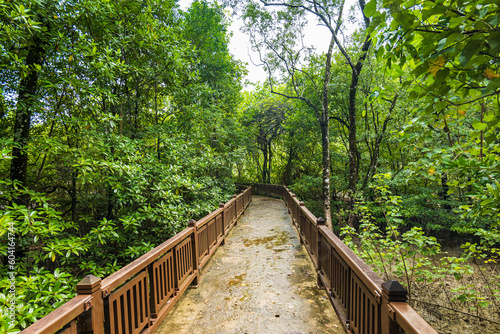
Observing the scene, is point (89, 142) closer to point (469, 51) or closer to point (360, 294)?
point (360, 294)

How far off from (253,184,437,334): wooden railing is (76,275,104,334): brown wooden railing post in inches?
97.7

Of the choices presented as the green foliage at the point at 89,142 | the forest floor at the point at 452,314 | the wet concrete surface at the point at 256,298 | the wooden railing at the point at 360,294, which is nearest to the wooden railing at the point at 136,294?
the wet concrete surface at the point at 256,298

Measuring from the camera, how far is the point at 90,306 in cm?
202

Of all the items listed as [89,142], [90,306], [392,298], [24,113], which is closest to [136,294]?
[90,306]

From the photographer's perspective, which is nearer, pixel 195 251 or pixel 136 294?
pixel 136 294

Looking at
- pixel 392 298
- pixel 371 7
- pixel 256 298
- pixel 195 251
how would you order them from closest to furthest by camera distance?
pixel 371 7 → pixel 392 298 → pixel 256 298 → pixel 195 251

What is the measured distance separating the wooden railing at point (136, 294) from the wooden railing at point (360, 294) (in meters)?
2.44

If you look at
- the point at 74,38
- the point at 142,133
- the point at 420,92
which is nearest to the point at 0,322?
the point at 420,92

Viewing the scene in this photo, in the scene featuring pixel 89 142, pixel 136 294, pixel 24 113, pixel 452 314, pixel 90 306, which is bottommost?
pixel 452 314

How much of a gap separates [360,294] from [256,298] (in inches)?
79.6

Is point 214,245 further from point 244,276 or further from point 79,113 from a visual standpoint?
point 79,113

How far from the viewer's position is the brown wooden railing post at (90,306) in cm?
202

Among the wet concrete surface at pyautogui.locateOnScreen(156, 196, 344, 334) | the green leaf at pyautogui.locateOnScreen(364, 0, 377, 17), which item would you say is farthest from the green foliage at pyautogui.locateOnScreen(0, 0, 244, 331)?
the green leaf at pyautogui.locateOnScreen(364, 0, 377, 17)

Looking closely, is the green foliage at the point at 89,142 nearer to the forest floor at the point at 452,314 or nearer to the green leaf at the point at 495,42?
the green leaf at the point at 495,42
